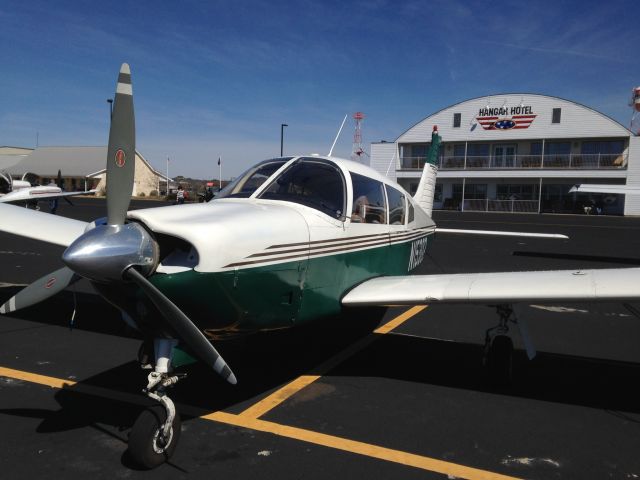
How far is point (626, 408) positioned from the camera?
423cm

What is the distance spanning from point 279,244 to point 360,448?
155 centimetres

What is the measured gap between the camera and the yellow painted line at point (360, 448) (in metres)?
3.16

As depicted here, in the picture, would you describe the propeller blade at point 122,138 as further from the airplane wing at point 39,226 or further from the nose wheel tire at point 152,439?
the airplane wing at point 39,226

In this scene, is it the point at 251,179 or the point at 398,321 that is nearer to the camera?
the point at 251,179

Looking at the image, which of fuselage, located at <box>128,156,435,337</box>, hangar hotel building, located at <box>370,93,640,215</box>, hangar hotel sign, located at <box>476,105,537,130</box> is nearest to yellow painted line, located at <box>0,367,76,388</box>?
fuselage, located at <box>128,156,435,337</box>

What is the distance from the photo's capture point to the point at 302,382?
4.63m

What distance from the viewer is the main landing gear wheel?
4668mm

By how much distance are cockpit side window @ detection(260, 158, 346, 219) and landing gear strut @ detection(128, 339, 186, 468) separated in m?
1.66

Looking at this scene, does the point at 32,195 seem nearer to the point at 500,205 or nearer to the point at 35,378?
the point at 35,378

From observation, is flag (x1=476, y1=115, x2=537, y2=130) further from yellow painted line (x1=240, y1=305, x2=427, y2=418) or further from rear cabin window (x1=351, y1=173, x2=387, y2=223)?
rear cabin window (x1=351, y1=173, x2=387, y2=223)

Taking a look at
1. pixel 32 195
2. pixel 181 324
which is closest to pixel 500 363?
pixel 181 324

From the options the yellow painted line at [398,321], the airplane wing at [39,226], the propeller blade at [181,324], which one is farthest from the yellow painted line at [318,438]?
the yellow painted line at [398,321]

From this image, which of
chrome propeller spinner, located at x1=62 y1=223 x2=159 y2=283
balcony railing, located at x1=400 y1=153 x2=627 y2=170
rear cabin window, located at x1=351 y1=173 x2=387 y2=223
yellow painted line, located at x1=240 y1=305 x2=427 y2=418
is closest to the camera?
chrome propeller spinner, located at x1=62 y1=223 x2=159 y2=283

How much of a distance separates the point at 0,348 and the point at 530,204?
4657 centimetres
